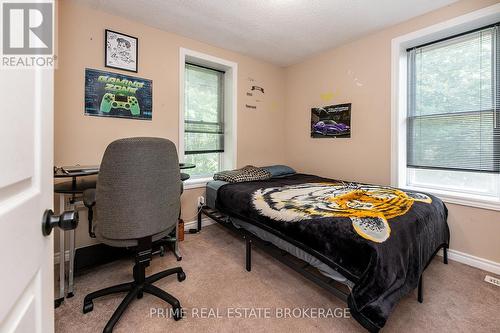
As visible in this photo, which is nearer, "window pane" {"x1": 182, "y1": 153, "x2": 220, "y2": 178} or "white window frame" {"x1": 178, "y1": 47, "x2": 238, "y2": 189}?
"white window frame" {"x1": 178, "y1": 47, "x2": 238, "y2": 189}

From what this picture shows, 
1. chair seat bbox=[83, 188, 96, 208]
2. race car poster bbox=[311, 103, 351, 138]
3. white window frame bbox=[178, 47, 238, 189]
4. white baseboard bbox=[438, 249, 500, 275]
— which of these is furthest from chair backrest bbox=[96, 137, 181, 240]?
white baseboard bbox=[438, 249, 500, 275]

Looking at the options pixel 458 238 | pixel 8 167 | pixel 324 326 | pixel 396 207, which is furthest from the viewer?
pixel 458 238

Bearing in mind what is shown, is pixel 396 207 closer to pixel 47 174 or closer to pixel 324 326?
pixel 324 326

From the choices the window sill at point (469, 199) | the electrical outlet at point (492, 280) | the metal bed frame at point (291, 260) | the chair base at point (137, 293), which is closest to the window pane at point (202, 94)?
the metal bed frame at point (291, 260)

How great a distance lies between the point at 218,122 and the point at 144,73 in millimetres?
1238

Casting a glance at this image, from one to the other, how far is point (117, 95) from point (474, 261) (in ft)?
13.2

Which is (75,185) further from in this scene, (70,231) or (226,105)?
(226,105)

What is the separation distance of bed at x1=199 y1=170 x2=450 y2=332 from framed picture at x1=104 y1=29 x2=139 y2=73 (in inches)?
73.7

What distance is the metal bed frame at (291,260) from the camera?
58.8 inches

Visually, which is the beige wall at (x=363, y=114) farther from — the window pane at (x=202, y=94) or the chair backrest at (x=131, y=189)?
the chair backrest at (x=131, y=189)

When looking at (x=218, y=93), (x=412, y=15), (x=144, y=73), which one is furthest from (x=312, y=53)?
(x=144, y=73)

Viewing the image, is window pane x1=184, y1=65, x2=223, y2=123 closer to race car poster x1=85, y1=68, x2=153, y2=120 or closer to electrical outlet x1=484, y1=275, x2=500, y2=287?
race car poster x1=85, y1=68, x2=153, y2=120

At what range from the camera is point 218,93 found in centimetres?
357

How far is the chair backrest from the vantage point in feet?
4.41
